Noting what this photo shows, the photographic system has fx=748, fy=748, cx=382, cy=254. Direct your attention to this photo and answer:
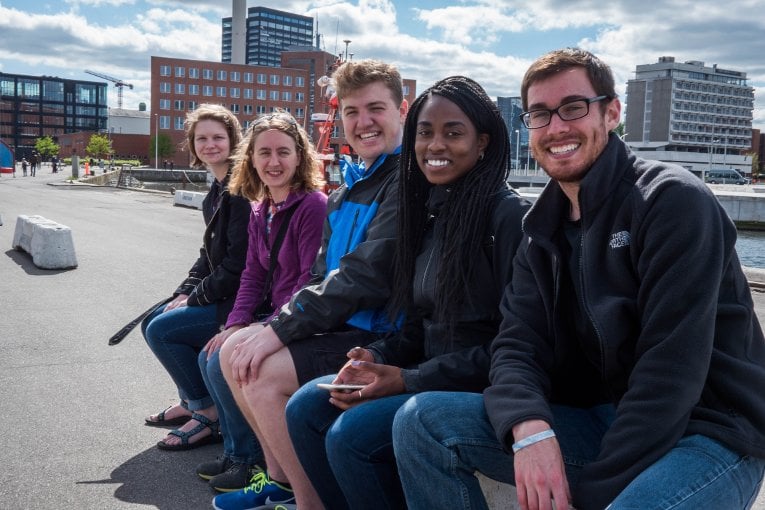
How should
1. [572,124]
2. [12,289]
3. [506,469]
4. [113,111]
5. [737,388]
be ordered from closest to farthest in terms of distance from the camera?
[737,388] < [506,469] < [572,124] < [12,289] < [113,111]

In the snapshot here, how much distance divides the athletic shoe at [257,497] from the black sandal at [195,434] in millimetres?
926

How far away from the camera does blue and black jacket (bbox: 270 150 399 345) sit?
3.02 metres

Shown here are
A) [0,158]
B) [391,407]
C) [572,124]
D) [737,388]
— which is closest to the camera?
[737,388]

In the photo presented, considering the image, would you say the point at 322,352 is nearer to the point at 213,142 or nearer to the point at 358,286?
the point at 358,286

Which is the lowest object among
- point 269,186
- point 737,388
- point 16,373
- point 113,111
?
point 16,373

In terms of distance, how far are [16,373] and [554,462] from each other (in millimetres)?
4735

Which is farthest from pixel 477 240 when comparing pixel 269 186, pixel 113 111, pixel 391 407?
pixel 113 111

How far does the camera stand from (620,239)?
201cm

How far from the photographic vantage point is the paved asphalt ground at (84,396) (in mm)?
3557

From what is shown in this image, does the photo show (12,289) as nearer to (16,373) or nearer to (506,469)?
(16,373)

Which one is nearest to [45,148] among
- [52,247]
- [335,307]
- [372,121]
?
[52,247]

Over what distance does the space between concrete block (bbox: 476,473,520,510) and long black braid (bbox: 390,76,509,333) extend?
2.18 feet

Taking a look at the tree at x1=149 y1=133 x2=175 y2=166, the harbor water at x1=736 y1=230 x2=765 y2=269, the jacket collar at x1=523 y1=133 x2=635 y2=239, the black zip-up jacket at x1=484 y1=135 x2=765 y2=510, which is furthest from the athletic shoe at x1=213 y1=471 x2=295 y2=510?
→ the tree at x1=149 y1=133 x2=175 y2=166

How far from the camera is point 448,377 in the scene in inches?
98.2
